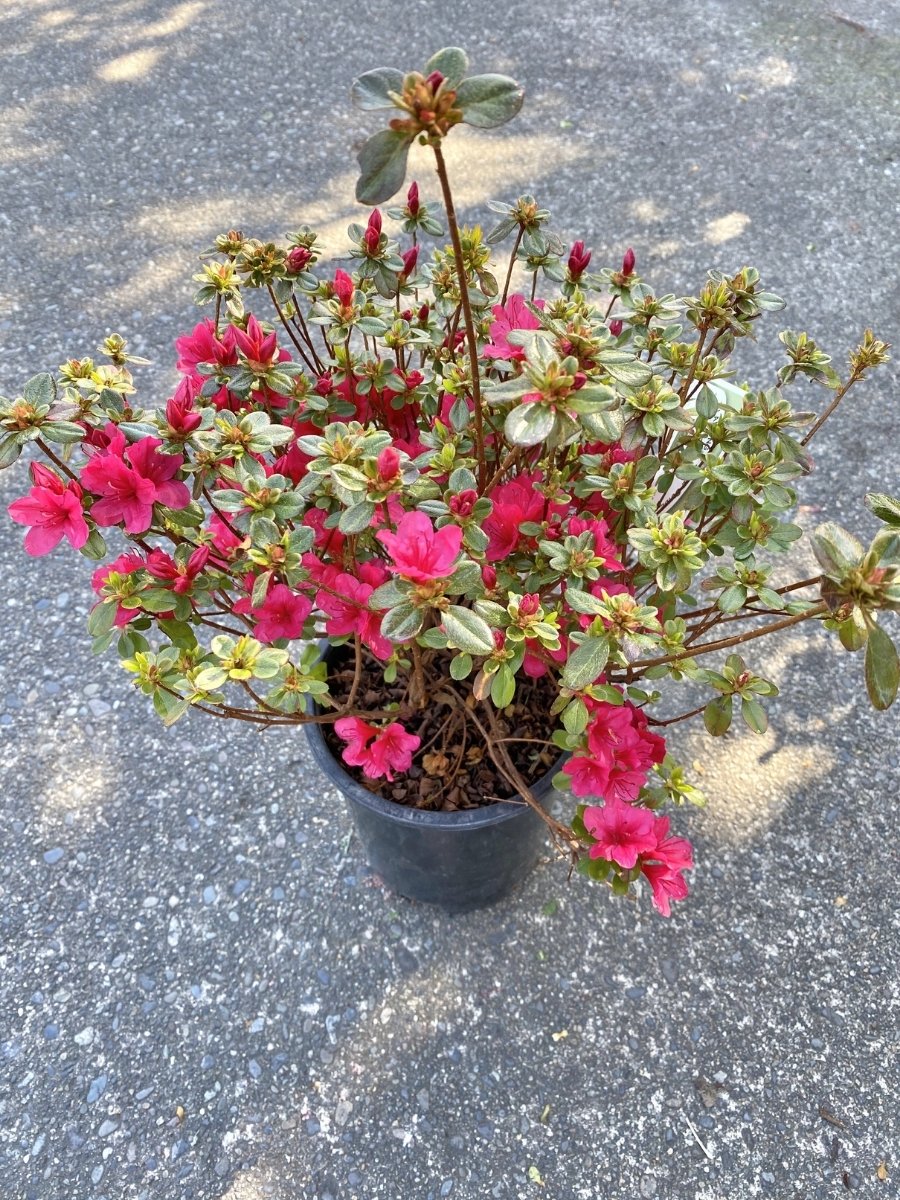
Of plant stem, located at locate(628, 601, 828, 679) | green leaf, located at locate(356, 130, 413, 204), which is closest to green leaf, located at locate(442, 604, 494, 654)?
plant stem, located at locate(628, 601, 828, 679)

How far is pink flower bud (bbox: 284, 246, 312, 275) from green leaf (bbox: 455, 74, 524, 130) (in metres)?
0.49

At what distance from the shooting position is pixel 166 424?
0.91 meters

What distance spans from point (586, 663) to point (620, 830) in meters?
0.28

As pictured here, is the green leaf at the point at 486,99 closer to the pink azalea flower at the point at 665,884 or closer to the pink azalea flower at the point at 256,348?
the pink azalea flower at the point at 256,348

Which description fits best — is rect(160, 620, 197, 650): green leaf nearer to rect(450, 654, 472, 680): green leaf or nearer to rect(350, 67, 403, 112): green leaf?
rect(450, 654, 472, 680): green leaf

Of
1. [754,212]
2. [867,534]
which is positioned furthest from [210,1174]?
[754,212]

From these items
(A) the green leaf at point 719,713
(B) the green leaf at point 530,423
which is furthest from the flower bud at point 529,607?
(A) the green leaf at point 719,713

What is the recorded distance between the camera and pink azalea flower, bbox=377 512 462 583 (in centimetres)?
74

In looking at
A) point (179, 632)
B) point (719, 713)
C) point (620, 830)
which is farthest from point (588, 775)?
point (179, 632)

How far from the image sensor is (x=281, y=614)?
985mm

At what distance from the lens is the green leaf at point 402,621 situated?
30.0 inches

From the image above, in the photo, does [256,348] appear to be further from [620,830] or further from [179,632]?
[620,830]

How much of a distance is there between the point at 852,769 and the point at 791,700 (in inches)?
7.4

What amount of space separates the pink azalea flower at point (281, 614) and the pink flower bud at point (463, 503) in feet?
0.73
